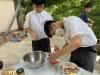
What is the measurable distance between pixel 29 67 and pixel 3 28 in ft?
14.9

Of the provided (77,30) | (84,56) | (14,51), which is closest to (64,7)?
(14,51)

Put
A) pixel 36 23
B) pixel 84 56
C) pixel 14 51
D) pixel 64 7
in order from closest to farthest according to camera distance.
Answer: pixel 84 56 → pixel 36 23 → pixel 14 51 → pixel 64 7

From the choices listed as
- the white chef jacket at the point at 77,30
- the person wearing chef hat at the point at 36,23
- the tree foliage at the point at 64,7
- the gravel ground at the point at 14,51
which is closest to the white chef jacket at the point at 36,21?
the person wearing chef hat at the point at 36,23

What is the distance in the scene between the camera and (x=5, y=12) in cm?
707

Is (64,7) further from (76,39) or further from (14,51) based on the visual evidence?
(76,39)

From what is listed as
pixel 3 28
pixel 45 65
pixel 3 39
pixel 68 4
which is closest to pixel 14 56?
pixel 3 39

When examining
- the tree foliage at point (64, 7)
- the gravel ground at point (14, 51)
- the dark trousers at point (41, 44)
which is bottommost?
the gravel ground at point (14, 51)

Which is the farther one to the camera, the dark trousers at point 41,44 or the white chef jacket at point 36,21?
the dark trousers at point 41,44

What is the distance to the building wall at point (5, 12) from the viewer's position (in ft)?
22.9

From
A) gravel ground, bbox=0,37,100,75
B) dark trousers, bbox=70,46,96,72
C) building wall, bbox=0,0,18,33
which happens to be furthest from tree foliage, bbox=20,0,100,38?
dark trousers, bbox=70,46,96,72

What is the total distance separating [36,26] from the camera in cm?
378

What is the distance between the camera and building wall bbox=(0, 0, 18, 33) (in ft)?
22.9

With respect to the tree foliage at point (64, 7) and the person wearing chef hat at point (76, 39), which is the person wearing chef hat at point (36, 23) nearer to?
the person wearing chef hat at point (76, 39)

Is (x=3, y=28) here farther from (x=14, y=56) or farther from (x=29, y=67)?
(x=29, y=67)
